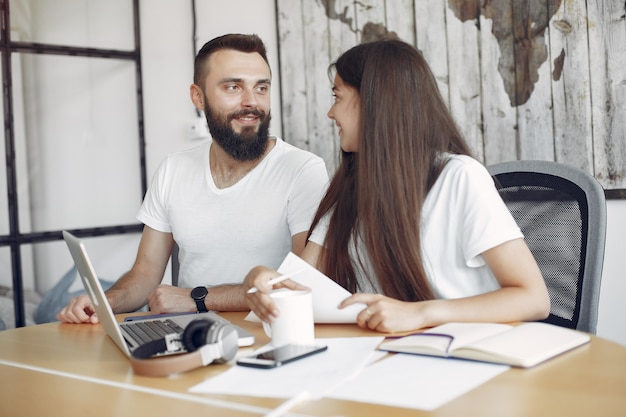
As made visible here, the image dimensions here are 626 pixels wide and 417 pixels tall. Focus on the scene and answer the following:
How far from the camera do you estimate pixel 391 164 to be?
161cm

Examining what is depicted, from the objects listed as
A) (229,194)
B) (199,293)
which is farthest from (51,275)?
(199,293)

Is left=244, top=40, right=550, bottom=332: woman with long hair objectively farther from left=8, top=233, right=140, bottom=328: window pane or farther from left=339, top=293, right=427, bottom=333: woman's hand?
left=8, top=233, right=140, bottom=328: window pane

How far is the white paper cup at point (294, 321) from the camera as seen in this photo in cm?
121

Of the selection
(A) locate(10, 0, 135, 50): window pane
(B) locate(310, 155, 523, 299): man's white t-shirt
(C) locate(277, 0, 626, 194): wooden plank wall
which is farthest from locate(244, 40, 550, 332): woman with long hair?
(A) locate(10, 0, 135, 50): window pane

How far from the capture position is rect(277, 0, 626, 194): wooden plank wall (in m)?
2.44

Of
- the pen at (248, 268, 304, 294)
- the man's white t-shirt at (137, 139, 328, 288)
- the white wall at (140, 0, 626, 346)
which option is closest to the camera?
the pen at (248, 268, 304, 294)

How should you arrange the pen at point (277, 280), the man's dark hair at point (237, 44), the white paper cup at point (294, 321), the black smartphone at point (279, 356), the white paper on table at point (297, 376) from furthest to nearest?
the man's dark hair at point (237, 44) → the pen at point (277, 280) → the white paper cup at point (294, 321) → the black smartphone at point (279, 356) → the white paper on table at point (297, 376)

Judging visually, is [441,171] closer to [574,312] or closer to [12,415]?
[574,312]

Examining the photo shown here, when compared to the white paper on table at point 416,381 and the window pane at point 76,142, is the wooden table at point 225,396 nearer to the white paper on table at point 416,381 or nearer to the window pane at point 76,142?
the white paper on table at point 416,381

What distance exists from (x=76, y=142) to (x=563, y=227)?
2411mm

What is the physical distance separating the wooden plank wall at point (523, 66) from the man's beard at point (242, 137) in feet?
2.80

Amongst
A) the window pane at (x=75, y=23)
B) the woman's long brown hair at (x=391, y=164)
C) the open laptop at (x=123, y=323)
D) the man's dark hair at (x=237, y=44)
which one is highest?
the window pane at (x=75, y=23)

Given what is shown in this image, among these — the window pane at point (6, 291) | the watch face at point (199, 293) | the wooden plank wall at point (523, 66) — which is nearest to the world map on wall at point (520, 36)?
the wooden plank wall at point (523, 66)

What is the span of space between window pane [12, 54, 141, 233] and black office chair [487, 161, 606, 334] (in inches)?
87.5
